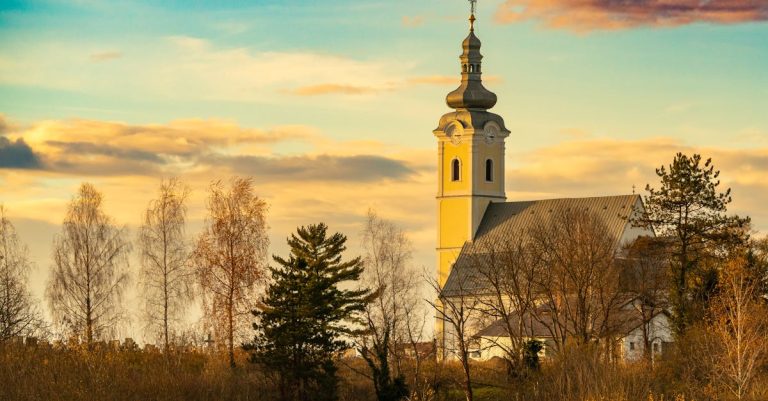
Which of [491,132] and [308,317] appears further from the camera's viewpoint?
[491,132]

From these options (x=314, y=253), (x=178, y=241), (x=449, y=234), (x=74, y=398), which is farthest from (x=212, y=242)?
(x=449, y=234)

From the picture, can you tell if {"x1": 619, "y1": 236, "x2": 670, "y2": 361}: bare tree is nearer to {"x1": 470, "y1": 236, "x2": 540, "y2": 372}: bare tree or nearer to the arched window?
{"x1": 470, "y1": 236, "x2": 540, "y2": 372}: bare tree

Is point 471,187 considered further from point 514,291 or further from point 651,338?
point 514,291

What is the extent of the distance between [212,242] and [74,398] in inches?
597

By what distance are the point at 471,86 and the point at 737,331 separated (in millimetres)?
41791

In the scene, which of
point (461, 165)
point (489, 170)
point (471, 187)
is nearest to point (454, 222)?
point (471, 187)

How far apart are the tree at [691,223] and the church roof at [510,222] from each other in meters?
17.2

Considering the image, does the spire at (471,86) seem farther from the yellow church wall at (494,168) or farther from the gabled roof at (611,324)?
the gabled roof at (611,324)

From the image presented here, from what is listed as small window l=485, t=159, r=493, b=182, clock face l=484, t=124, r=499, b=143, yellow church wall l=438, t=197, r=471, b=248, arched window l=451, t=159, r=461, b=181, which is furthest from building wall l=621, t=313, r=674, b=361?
clock face l=484, t=124, r=499, b=143

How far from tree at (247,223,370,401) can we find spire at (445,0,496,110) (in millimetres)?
40027

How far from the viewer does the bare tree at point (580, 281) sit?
6300 cm

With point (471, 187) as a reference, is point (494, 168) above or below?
above

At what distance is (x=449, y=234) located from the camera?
301 feet

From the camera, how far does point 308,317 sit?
52.3m
